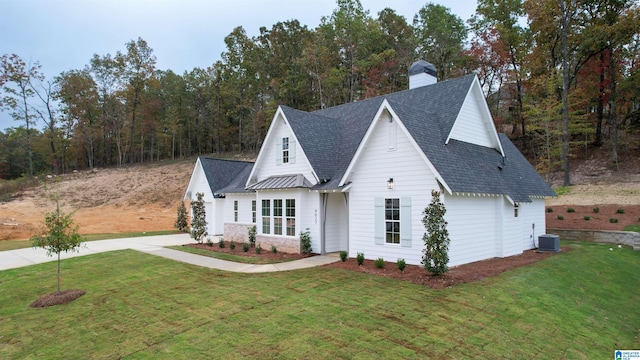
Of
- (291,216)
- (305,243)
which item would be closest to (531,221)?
(305,243)

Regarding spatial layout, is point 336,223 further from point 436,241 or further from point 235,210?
point 235,210

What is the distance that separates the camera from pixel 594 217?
70.8 ft

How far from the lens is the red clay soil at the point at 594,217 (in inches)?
796

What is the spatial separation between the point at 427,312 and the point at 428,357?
1926mm

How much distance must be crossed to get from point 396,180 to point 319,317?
20.9ft

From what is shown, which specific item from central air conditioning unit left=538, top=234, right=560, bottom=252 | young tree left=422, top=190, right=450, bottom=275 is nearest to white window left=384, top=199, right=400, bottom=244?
young tree left=422, top=190, right=450, bottom=275

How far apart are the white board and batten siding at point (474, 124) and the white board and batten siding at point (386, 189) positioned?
110 inches

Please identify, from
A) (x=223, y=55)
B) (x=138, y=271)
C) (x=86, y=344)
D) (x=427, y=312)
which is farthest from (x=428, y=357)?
(x=223, y=55)

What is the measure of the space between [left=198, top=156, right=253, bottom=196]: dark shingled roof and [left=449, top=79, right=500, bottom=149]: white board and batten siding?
13.4 metres

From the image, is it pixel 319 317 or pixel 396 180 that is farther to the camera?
pixel 396 180

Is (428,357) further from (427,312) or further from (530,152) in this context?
(530,152)

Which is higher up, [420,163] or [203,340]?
[420,163]

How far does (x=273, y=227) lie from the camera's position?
16516mm

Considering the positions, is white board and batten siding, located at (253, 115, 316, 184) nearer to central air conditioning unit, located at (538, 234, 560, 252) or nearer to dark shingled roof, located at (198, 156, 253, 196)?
dark shingled roof, located at (198, 156, 253, 196)
